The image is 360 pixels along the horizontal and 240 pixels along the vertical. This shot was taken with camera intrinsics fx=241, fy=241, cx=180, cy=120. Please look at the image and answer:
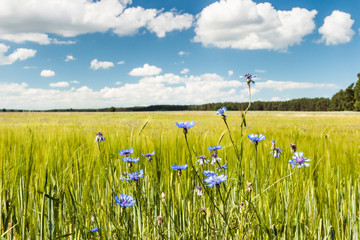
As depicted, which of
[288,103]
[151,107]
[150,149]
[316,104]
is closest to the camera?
[150,149]

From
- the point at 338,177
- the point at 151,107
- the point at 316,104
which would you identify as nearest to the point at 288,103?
the point at 316,104

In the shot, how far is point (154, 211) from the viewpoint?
4.18 feet

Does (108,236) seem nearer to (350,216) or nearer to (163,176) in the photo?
(163,176)

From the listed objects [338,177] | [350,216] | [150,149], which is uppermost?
[150,149]

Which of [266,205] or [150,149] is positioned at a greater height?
[150,149]

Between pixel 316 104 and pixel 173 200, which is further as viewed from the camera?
pixel 316 104

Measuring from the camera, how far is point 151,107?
95.8 meters

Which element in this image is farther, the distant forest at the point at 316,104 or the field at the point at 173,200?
the distant forest at the point at 316,104

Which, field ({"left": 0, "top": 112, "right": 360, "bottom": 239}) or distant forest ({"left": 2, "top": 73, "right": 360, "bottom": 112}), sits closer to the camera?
field ({"left": 0, "top": 112, "right": 360, "bottom": 239})

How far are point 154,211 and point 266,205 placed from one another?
596 mm

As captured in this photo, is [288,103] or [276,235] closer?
[276,235]

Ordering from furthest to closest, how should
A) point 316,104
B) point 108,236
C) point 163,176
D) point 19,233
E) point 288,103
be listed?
1. point 288,103
2. point 316,104
3. point 163,176
4. point 19,233
5. point 108,236

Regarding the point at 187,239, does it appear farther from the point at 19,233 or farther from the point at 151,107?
the point at 151,107

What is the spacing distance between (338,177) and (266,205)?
2.15 feet
